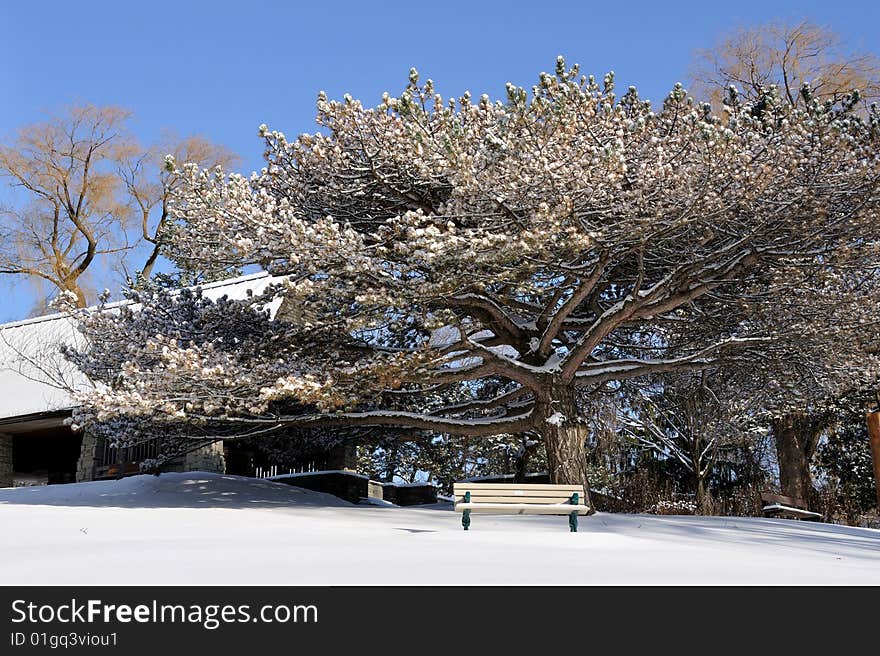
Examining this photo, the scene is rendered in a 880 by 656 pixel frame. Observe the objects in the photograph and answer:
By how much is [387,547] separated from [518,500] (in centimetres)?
257

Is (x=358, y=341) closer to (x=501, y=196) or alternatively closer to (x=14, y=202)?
(x=501, y=196)

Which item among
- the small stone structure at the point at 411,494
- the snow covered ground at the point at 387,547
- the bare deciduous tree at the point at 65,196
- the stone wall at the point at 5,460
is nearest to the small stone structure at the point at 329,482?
the small stone structure at the point at 411,494

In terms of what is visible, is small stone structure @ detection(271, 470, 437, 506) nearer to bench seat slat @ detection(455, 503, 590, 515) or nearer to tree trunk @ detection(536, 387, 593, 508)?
tree trunk @ detection(536, 387, 593, 508)

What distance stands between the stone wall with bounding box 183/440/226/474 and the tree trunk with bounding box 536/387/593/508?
7.24 metres

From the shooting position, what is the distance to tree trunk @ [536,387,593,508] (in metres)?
12.2

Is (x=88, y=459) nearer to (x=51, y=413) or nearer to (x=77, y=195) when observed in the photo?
(x=51, y=413)

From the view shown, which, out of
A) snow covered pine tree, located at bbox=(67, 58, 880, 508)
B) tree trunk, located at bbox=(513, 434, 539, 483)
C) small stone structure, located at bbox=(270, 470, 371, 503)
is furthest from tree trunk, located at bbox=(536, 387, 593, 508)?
small stone structure, located at bbox=(270, 470, 371, 503)

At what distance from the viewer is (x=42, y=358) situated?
1853cm

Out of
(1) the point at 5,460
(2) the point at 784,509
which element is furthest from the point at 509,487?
(1) the point at 5,460
